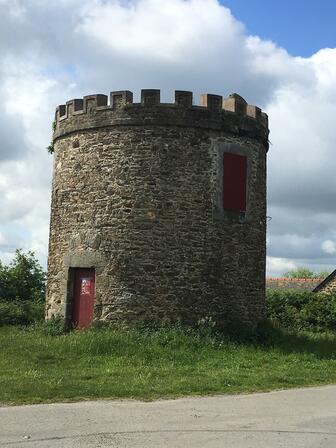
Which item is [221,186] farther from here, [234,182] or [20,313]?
[20,313]

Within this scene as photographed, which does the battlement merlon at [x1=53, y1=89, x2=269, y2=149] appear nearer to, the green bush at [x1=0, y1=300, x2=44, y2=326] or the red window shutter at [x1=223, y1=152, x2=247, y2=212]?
the red window shutter at [x1=223, y1=152, x2=247, y2=212]

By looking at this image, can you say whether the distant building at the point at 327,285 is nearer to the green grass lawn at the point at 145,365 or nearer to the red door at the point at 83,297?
the green grass lawn at the point at 145,365

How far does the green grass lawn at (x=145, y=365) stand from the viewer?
978 centimetres

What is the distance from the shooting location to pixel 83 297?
16141 mm

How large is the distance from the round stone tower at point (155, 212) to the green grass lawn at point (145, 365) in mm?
1140

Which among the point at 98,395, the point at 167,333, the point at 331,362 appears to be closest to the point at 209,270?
the point at 167,333

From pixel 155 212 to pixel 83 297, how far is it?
126 inches

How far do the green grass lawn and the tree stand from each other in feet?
27.1

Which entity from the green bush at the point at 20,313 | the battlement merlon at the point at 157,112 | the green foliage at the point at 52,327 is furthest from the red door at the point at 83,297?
the battlement merlon at the point at 157,112

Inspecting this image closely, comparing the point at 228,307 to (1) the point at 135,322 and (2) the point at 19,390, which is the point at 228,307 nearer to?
(1) the point at 135,322

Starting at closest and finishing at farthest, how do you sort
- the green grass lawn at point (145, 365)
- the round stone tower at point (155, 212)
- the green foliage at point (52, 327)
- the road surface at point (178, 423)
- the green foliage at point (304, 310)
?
the road surface at point (178, 423), the green grass lawn at point (145, 365), the round stone tower at point (155, 212), the green foliage at point (52, 327), the green foliage at point (304, 310)

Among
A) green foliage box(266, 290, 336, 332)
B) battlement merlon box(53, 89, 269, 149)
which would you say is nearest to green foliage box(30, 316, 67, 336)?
battlement merlon box(53, 89, 269, 149)

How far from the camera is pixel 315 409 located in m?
8.70

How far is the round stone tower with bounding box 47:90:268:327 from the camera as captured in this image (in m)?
15.5
